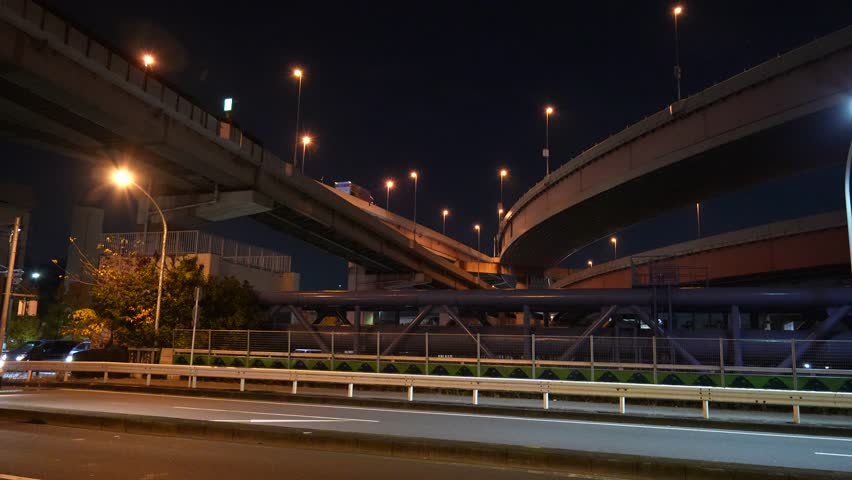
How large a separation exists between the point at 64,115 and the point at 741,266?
37.9 m

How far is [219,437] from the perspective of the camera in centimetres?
1174

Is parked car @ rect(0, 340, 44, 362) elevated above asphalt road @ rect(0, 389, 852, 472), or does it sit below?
above

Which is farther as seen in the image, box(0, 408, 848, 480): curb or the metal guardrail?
the metal guardrail

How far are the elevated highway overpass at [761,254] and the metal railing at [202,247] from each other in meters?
25.7

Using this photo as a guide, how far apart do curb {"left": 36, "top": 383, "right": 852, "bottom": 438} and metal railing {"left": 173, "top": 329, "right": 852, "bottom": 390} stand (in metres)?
5.15

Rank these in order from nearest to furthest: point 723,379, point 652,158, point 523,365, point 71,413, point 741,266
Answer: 1. point 71,413
2. point 723,379
3. point 523,365
4. point 652,158
5. point 741,266

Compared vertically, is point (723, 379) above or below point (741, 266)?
below

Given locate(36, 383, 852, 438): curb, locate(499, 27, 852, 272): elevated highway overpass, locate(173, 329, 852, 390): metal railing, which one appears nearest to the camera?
locate(36, 383, 852, 438): curb

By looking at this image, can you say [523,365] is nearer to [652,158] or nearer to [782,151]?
[652,158]

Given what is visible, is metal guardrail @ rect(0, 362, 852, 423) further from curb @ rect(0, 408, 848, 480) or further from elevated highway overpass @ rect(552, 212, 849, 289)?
elevated highway overpass @ rect(552, 212, 849, 289)

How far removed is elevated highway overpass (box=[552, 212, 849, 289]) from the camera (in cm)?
3441

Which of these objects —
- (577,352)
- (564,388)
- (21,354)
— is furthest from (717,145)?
(21,354)

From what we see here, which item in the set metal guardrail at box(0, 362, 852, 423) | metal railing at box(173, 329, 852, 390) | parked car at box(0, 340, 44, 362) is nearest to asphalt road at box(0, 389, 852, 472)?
metal guardrail at box(0, 362, 852, 423)

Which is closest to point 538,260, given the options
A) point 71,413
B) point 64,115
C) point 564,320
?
point 564,320
